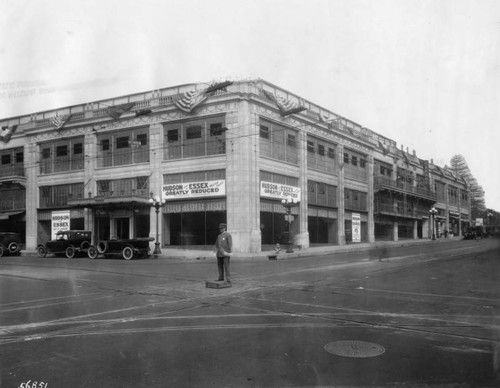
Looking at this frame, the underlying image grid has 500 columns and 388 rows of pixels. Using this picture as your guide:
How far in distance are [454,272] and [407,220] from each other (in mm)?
42738

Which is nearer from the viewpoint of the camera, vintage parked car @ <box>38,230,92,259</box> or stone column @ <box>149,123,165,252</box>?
vintage parked car @ <box>38,230,92,259</box>

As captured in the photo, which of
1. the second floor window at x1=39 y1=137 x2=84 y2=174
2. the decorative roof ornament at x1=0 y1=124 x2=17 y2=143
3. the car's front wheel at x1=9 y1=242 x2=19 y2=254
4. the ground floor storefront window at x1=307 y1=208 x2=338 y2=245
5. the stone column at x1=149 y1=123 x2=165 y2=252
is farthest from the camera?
the decorative roof ornament at x1=0 y1=124 x2=17 y2=143

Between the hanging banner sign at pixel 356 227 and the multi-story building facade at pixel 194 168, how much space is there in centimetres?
10

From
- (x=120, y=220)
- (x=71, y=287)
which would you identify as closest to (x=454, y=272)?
(x=71, y=287)

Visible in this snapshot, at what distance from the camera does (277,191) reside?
32.4 m

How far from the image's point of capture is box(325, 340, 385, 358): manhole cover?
5332 mm

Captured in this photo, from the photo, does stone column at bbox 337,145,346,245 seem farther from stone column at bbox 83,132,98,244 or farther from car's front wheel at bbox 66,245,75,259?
car's front wheel at bbox 66,245,75,259

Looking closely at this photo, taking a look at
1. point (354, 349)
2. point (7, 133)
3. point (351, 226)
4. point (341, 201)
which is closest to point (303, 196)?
point (341, 201)

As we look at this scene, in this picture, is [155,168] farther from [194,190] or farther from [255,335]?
[255,335]

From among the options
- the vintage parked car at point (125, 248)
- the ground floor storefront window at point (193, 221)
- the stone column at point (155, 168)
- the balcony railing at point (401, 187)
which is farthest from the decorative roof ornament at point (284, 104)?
the balcony railing at point (401, 187)

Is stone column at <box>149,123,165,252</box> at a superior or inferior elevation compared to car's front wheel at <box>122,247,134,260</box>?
superior

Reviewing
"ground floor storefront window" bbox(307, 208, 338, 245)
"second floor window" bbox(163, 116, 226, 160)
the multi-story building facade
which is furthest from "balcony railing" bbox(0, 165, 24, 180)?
"ground floor storefront window" bbox(307, 208, 338, 245)

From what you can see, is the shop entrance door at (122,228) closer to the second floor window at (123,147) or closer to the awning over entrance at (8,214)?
the second floor window at (123,147)

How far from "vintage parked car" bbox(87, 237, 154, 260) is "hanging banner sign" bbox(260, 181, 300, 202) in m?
8.45
